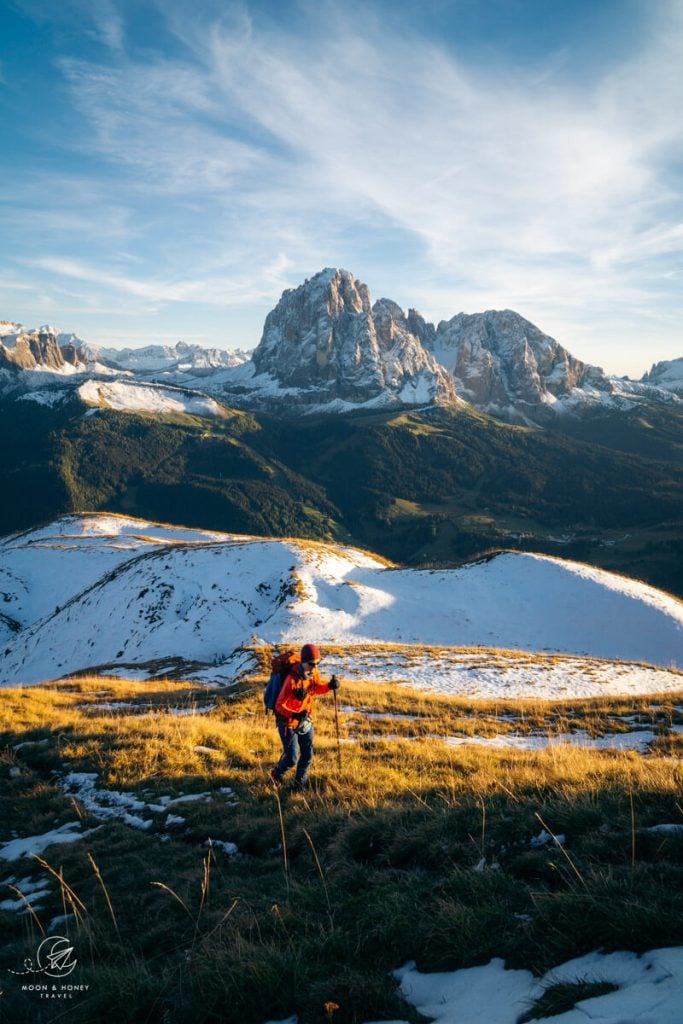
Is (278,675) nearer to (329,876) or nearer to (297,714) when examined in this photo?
(297,714)

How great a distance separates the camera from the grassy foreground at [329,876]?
382cm

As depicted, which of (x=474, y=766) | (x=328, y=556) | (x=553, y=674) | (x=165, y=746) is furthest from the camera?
(x=328, y=556)

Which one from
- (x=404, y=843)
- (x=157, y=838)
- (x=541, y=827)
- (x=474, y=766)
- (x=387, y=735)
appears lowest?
(x=387, y=735)

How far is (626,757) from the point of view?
9.44m

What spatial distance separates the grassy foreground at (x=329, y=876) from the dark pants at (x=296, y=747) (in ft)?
1.27

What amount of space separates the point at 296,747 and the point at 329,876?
3471 millimetres

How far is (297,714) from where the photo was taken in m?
8.95

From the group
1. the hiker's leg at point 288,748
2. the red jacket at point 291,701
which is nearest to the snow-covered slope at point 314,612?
the hiker's leg at point 288,748

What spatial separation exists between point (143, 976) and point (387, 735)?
1021cm

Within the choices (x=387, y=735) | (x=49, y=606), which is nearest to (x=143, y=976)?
(x=387, y=735)

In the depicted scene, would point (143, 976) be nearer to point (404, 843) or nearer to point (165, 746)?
point (404, 843)

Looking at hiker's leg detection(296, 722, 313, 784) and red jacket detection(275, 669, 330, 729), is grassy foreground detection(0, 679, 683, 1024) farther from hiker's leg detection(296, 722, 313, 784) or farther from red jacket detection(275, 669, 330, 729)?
red jacket detection(275, 669, 330, 729)

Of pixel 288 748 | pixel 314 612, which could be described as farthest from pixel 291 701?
pixel 314 612

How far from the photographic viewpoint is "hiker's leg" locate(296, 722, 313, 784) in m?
8.82
